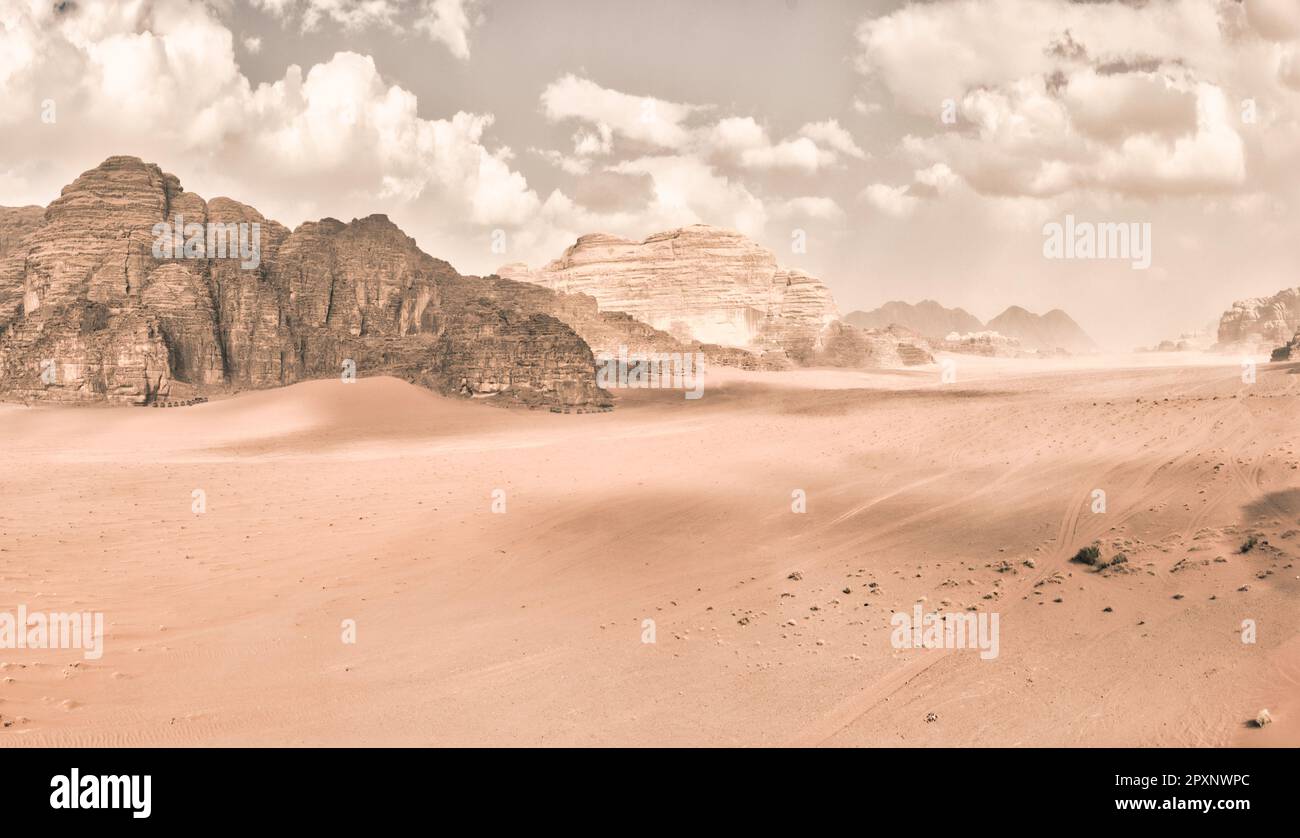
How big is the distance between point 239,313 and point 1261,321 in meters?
124

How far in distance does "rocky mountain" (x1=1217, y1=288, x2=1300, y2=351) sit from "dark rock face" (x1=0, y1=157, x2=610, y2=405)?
95594 millimetres

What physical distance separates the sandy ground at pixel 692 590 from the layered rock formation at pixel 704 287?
66.0 m

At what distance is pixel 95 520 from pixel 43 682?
743cm

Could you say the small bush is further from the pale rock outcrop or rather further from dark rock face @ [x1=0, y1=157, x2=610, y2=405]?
the pale rock outcrop

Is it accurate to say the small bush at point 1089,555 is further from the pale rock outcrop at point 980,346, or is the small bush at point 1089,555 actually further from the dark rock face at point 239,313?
the pale rock outcrop at point 980,346

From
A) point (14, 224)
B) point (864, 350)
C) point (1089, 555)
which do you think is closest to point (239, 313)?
point (14, 224)

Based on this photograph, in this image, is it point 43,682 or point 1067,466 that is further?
point 1067,466

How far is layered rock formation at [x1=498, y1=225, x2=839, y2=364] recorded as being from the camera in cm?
8438

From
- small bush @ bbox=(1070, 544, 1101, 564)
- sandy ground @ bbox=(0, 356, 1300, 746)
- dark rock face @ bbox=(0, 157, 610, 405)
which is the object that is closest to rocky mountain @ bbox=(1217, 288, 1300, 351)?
dark rock face @ bbox=(0, 157, 610, 405)

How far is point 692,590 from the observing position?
31.0 ft

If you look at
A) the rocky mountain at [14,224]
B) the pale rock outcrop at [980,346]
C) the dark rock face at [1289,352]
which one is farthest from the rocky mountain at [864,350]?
the rocky mountain at [14,224]

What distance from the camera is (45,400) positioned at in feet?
→ 113
